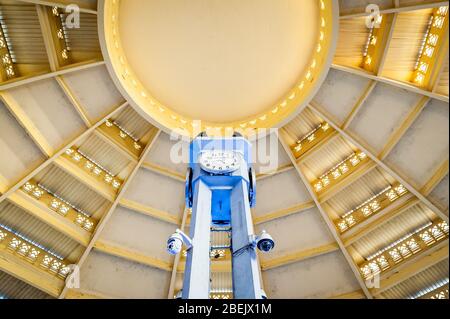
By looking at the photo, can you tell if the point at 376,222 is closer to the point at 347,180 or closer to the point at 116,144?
the point at 347,180

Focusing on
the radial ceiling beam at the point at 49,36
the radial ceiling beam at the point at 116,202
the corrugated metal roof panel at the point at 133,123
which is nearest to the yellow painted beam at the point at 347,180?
the radial ceiling beam at the point at 116,202

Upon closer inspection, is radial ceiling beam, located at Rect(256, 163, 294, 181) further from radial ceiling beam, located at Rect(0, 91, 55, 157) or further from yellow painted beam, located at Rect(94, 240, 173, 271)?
radial ceiling beam, located at Rect(0, 91, 55, 157)

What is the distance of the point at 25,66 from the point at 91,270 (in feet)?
27.3

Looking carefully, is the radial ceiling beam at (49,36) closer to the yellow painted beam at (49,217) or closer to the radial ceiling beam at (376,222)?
the yellow painted beam at (49,217)

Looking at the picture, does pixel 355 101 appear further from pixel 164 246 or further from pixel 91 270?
pixel 91 270

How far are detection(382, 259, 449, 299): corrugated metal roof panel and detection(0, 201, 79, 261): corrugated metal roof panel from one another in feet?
41.8

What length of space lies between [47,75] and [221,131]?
7.28 metres

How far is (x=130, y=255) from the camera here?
1435 centimetres

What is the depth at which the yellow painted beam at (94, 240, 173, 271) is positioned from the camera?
46.2 feet

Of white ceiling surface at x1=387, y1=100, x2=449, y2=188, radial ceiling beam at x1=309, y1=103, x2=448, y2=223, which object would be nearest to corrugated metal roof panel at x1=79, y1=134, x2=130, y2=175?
radial ceiling beam at x1=309, y1=103, x2=448, y2=223

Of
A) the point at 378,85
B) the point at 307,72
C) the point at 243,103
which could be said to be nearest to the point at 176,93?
the point at 243,103

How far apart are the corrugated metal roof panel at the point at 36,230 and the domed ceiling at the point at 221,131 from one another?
55mm

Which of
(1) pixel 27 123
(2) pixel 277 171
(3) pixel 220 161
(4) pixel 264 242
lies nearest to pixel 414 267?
(2) pixel 277 171
